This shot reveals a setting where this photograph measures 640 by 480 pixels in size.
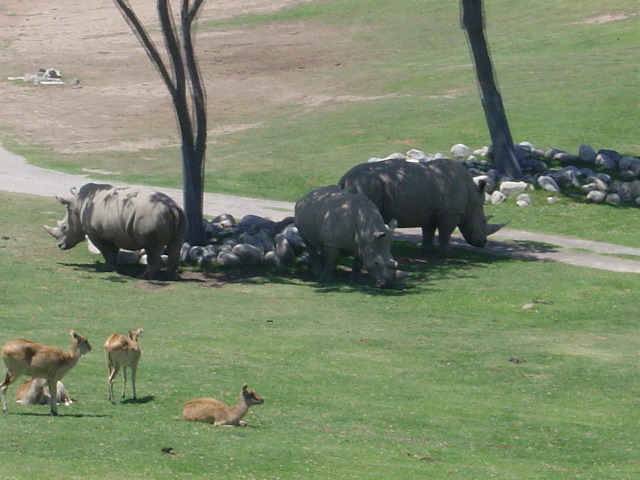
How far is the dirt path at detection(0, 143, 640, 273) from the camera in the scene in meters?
36.0

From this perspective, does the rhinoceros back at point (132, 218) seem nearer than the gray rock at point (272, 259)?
Yes

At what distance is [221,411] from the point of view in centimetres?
1836

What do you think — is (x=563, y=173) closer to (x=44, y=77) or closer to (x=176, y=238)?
(x=176, y=238)

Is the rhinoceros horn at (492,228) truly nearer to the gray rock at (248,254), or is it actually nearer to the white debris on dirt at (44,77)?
the gray rock at (248,254)

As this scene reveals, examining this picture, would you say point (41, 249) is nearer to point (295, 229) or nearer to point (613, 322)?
point (295, 229)

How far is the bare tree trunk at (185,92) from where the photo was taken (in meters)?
34.9

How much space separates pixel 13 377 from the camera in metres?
17.5

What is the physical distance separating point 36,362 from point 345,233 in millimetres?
16241

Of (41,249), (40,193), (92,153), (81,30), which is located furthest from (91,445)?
(81,30)

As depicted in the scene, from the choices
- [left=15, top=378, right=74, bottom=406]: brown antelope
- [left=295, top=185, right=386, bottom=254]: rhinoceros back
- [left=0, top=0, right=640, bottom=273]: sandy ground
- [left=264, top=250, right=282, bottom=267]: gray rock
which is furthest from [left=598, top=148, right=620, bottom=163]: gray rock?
[left=15, top=378, right=74, bottom=406]: brown antelope

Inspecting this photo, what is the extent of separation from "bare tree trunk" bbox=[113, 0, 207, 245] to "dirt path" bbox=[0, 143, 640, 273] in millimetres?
5190

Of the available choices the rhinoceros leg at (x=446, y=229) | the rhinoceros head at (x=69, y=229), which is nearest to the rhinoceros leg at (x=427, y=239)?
the rhinoceros leg at (x=446, y=229)

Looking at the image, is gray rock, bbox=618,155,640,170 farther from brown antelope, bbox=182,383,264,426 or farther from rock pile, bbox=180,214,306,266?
brown antelope, bbox=182,383,264,426

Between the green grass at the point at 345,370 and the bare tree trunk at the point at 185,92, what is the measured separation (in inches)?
102
